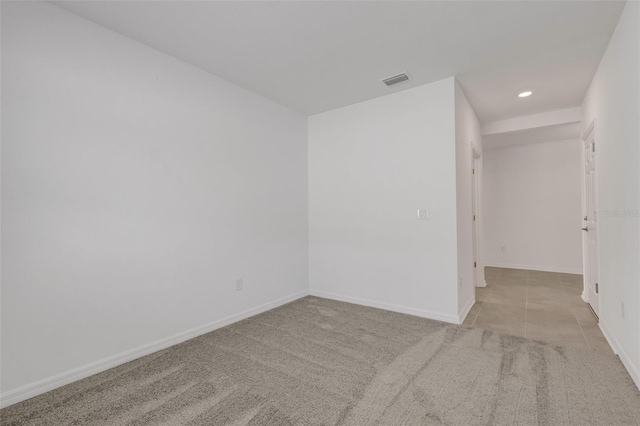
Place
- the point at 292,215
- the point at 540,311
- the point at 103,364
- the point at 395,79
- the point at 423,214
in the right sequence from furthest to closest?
the point at 292,215
the point at 540,311
the point at 423,214
the point at 395,79
the point at 103,364

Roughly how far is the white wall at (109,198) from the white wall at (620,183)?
314cm

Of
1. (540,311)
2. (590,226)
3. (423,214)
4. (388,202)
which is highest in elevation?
(388,202)

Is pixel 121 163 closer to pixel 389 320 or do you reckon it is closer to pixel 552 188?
pixel 389 320

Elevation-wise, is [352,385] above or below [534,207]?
below

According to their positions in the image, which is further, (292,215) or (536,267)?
(536,267)

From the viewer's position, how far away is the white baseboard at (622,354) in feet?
6.20

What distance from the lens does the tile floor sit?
2.69 m

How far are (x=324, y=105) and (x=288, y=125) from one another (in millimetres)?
533

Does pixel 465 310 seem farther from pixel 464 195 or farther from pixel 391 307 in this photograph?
pixel 464 195

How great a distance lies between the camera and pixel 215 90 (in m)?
2.98

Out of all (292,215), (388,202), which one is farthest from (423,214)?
(292,215)

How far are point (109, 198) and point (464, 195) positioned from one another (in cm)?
346

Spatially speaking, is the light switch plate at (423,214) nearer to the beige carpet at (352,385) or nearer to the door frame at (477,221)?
the beige carpet at (352,385)

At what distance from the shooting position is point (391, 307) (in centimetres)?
343
